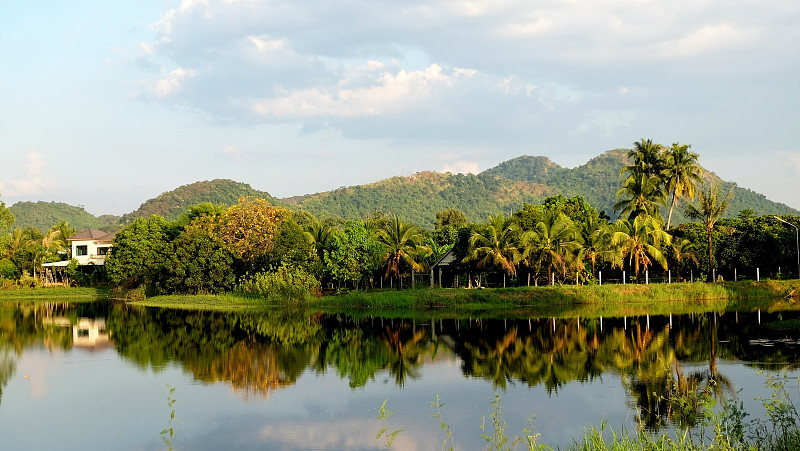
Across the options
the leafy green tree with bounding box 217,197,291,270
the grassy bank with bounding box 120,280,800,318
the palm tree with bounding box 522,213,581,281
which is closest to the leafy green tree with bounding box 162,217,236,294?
the leafy green tree with bounding box 217,197,291,270

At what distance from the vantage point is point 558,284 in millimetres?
45969

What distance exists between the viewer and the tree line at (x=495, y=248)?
45.2 m

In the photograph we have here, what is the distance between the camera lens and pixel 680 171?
54875mm

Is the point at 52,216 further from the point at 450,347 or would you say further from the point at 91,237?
the point at 450,347

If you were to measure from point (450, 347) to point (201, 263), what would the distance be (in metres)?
29.0

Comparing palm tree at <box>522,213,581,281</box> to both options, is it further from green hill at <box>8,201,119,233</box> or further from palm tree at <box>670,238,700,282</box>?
green hill at <box>8,201,119,233</box>

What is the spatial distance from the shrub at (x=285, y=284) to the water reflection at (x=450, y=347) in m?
6.69

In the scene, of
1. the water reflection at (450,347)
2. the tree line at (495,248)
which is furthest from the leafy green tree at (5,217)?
the water reflection at (450,347)

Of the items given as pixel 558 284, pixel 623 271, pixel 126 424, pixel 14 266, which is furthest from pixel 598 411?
pixel 14 266

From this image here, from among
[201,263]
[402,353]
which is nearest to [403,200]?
[201,263]

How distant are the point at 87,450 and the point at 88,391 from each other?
6.53m

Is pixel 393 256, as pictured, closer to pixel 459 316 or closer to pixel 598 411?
pixel 459 316

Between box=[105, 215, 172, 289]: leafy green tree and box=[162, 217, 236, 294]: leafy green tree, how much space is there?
12.0 feet

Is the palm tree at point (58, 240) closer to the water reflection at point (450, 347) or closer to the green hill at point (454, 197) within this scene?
the water reflection at point (450, 347)
